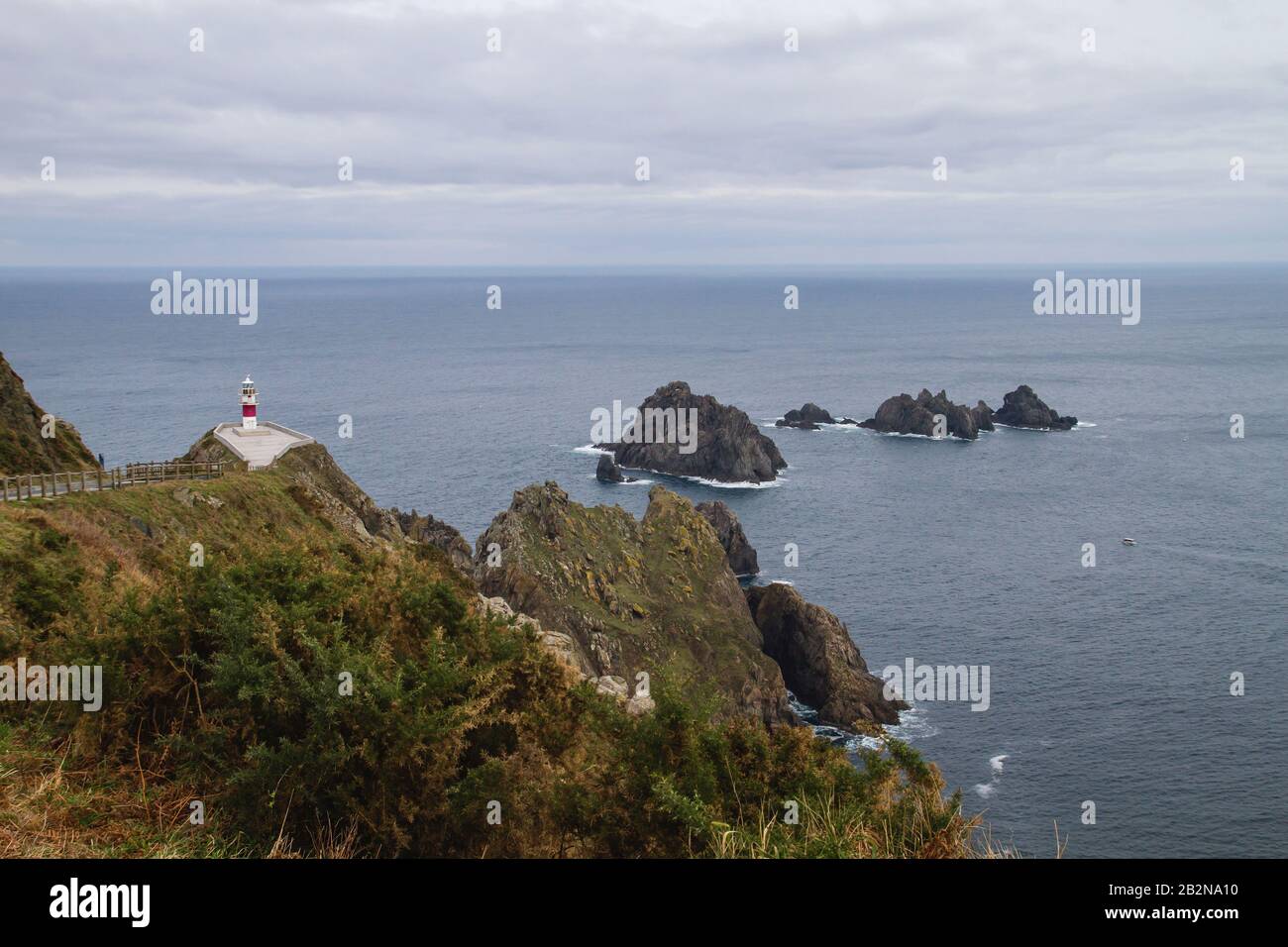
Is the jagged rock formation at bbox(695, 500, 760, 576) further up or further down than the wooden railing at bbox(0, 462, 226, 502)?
further down

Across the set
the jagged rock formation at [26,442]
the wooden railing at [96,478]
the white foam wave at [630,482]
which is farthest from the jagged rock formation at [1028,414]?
the wooden railing at [96,478]

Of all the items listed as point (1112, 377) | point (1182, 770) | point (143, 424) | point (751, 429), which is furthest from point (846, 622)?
point (1112, 377)

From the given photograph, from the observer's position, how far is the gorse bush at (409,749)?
11.7 metres

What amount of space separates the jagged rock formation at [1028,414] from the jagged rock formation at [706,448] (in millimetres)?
41999

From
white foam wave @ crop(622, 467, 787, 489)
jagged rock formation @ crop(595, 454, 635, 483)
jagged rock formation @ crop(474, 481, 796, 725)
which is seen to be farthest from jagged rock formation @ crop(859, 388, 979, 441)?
jagged rock formation @ crop(474, 481, 796, 725)

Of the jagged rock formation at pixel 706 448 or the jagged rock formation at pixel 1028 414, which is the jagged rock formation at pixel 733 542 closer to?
the jagged rock formation at pixel 706 448

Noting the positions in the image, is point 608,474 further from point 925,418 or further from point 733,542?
point 925,418

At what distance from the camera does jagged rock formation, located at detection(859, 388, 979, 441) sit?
139625mm

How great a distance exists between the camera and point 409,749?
1222 cm

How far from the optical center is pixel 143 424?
424 feet

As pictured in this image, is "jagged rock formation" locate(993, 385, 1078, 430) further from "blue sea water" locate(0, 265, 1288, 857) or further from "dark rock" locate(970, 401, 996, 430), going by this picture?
"blue sea water" locate(0, 265, 1288, 857)

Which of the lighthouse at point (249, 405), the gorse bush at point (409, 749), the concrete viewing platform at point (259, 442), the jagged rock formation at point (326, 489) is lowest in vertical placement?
the gorse bush at point (409, 749)

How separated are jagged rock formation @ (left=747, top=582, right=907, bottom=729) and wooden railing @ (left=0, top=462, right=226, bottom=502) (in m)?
36.0
